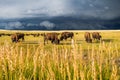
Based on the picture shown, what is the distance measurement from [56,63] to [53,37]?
39.8 metres

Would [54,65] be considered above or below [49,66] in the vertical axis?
below

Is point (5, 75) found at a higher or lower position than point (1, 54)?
lower

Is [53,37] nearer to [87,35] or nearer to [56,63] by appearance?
[87,35]

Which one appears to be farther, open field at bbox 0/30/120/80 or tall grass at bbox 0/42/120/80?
tall grass at bbox 0/42/120/80

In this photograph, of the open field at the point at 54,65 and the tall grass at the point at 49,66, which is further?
the tall grass at the point at 49,66

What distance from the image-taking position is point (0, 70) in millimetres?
8062

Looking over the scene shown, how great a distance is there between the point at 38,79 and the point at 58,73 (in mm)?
660

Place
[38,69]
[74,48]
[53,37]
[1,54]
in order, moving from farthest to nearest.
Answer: [53,37] < [38,69] < [1,54] < [74,48]

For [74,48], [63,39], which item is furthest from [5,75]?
[63,39]

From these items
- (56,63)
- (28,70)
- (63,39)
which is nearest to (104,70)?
(56,63)

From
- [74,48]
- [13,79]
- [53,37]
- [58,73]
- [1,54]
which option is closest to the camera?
[74,48]

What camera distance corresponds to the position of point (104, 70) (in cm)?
895

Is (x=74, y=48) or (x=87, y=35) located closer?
(x=74, y=48)

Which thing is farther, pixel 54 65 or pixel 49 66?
pixel 54 65
